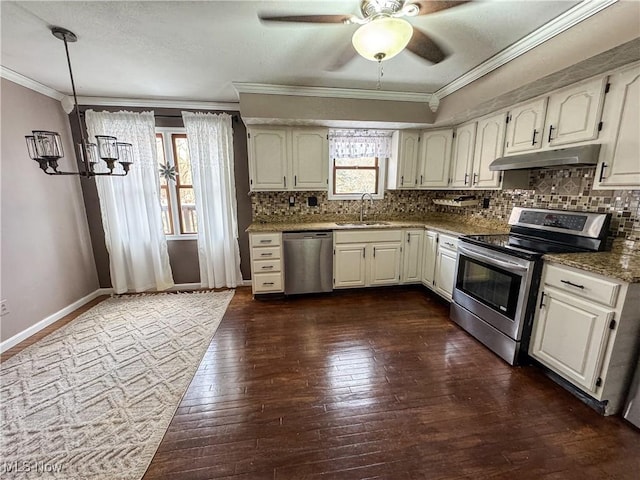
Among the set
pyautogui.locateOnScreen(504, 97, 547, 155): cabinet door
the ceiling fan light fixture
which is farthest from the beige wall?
pyautogui.locateOnScreen(504, 97, 547, 155): cabinet door

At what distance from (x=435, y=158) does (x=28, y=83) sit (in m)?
4.63

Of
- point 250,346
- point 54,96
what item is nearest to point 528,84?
point 250,346

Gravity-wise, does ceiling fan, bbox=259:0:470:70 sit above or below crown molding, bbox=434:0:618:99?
below

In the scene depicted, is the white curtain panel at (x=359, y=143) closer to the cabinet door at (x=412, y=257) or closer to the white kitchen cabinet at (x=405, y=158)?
the white kitchen cabinet at (x=405, y=158)

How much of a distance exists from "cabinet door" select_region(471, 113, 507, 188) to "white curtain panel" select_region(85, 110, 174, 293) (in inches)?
154

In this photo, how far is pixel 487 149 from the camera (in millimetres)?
2879

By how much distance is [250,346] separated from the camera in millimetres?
2451

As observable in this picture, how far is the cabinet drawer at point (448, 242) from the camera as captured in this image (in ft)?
9.81

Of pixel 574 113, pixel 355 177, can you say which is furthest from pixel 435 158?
pixel 574 113

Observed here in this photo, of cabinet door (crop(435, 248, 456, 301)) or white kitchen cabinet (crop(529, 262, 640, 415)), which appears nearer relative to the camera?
white kitchen cabinet (crop(529, 262, 640, 415))

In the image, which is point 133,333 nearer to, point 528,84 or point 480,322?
point 480,322

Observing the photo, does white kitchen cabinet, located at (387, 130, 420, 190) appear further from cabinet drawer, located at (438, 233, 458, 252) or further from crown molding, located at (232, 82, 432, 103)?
cabinet drawer, located at (438, 233, 458, 252)

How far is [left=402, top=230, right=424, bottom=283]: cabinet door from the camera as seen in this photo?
3.57 metres

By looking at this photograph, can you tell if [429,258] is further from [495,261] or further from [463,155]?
[463,155]
